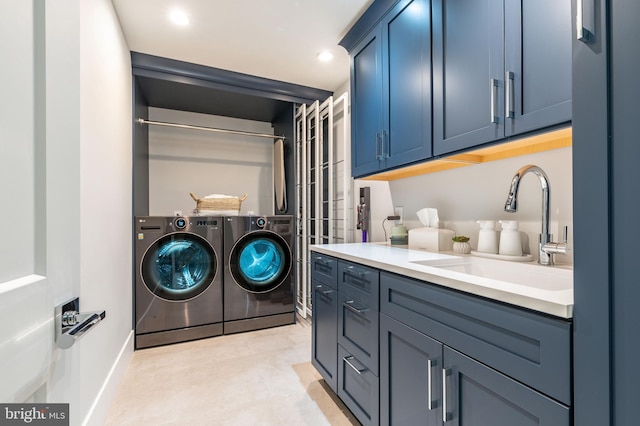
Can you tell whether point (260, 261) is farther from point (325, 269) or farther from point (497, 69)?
point (497, 69)

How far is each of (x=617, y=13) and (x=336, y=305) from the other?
1.59 meters

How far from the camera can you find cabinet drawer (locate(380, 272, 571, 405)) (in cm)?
70

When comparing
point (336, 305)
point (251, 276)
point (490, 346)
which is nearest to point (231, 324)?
point (251, 276)

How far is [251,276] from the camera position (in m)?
2.98

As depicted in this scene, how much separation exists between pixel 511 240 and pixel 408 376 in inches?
31.8

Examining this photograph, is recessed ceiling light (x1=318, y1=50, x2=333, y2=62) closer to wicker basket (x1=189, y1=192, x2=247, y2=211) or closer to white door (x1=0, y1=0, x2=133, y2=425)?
wicker basket (x1=189, y1=192, x2=247, y2=211)

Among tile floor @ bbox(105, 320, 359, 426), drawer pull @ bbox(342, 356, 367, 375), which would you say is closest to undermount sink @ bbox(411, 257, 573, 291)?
drawer pull @ bbox(342, 356, 367, 375)

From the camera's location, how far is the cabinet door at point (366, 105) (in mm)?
1981

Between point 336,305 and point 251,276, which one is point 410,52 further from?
point 251,276

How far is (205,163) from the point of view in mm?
3523

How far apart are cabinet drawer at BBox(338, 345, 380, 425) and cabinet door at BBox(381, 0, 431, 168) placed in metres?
1.15

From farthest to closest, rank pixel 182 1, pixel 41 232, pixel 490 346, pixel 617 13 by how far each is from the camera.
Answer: pixel 182 1 → pixel 490 346 → pixel 617 13 → pixel 41 232

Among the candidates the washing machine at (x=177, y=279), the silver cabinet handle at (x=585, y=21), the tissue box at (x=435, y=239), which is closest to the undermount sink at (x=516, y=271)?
the tissue box at (x=435, y=239)

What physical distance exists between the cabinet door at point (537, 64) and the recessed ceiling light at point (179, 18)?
1907mm
